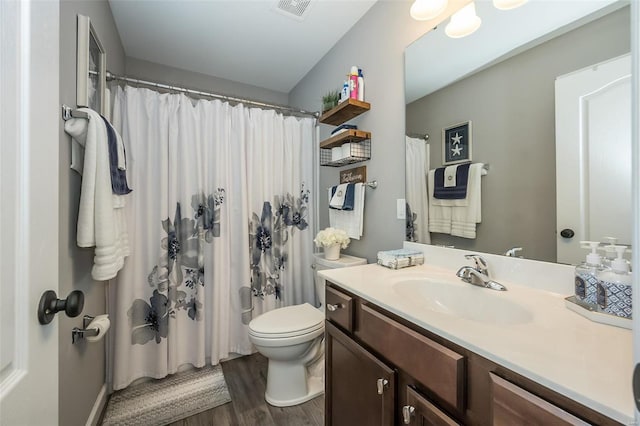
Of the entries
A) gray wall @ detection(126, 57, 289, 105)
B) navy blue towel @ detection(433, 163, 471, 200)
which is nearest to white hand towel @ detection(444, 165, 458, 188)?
navy blue towel @ detection(433, 163, 471, 200)

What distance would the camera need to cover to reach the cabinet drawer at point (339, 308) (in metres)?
0.98

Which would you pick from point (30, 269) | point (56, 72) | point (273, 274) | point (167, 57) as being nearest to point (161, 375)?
point (273, 274)

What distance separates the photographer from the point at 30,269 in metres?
0.47

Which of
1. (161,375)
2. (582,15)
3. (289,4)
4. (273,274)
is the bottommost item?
(161,375)

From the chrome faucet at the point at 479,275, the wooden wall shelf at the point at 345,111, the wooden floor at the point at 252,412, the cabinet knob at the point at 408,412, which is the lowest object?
the wooden floor at the point at 252,412

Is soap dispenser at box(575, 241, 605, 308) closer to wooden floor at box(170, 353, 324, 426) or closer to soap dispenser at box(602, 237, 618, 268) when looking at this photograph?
soap dispenser at box(602, 237, 618, 268)

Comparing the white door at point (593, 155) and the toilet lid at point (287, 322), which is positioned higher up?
the white door at point (593, 155)

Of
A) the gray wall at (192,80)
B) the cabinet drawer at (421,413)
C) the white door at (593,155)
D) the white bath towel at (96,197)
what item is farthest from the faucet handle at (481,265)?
the gray wall at (192,80)

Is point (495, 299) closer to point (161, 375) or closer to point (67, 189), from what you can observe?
point (67, 189)

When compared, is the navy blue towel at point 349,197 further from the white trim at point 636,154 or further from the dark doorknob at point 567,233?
the white trim at point 636,154

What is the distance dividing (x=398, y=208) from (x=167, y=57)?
233 centimetres

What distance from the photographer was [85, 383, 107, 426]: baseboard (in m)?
1.25

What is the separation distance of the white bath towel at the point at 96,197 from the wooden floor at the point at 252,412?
0.97m

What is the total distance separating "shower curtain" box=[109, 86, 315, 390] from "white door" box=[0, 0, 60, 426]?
4.01ft
